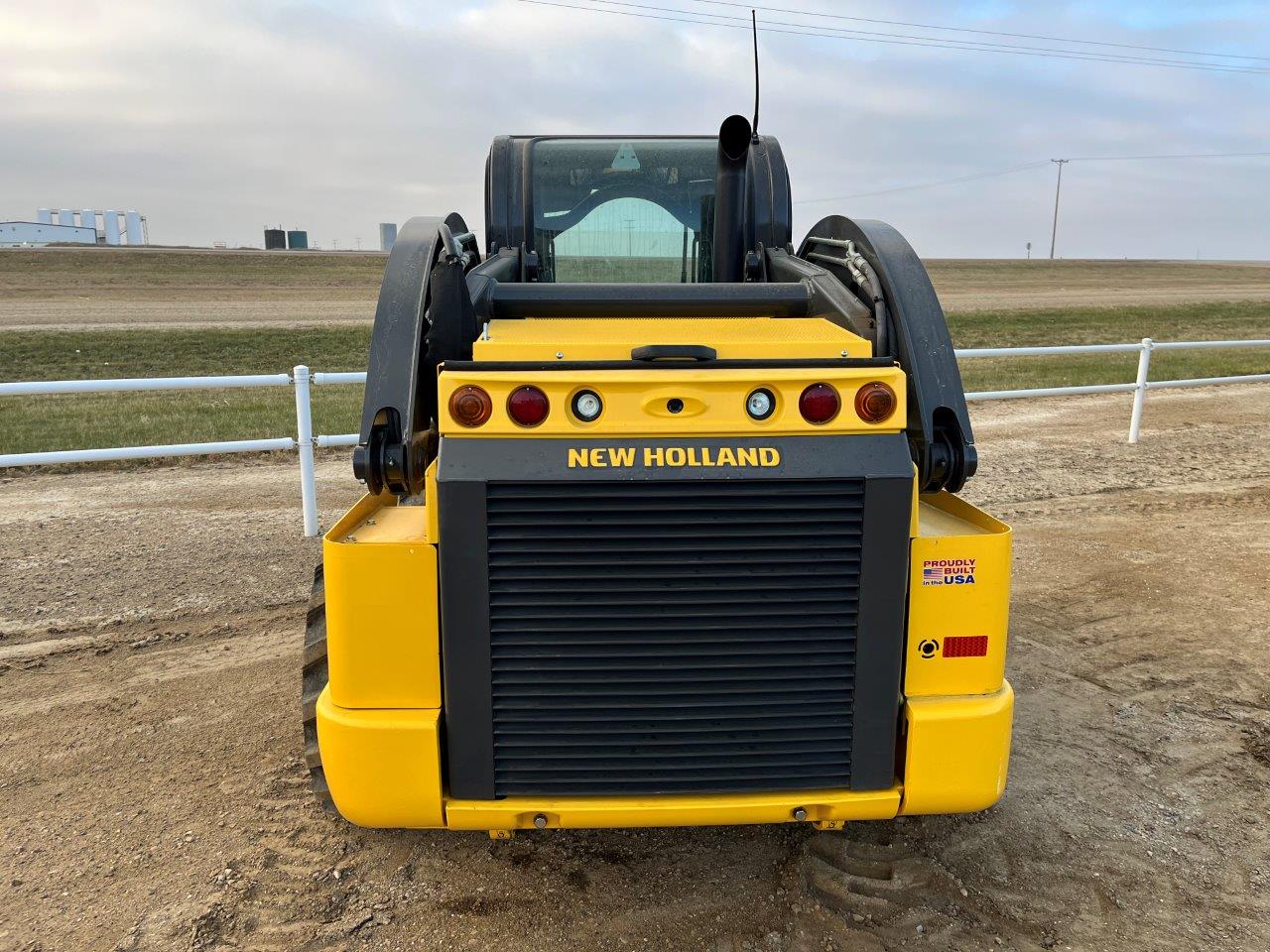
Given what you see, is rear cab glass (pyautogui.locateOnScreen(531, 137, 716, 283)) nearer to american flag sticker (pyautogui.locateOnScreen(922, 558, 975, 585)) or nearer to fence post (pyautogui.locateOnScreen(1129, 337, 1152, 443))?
american flag sticker (pyautogui.locateOnScreen(922, 558, 975, 585))

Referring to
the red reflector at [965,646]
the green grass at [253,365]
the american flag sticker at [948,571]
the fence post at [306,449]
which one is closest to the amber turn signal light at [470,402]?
the american flag sticker at [948,571]

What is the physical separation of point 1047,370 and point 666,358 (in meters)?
15.1

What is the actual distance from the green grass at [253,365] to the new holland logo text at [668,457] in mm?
8097

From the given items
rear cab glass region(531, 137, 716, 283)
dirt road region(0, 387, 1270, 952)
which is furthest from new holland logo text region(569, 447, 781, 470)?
rear cab glass region(531, 137, 716, 283)

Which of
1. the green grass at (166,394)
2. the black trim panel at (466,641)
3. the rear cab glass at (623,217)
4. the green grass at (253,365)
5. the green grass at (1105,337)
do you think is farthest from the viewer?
the green grass at (1105,337)

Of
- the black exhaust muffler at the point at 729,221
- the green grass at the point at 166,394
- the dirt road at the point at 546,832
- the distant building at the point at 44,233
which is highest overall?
the distant building at the point at 44,233

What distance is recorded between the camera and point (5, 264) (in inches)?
2071

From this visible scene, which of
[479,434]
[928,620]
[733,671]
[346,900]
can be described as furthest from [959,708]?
[346,900]

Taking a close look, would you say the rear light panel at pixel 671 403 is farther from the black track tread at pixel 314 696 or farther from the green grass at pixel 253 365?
the green grass at pixel 253 365

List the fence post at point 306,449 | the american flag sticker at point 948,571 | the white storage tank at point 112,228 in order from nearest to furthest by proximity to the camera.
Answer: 1. the american flag sticker at point 948,571
2. the fence post at point 306,449
3. the white storage tank at point 112,228

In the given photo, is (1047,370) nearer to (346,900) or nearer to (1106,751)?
(1106,751)

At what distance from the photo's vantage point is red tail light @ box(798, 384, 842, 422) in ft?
9.23

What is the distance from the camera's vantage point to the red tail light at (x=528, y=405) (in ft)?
9.10

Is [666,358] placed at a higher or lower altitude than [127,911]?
higher
